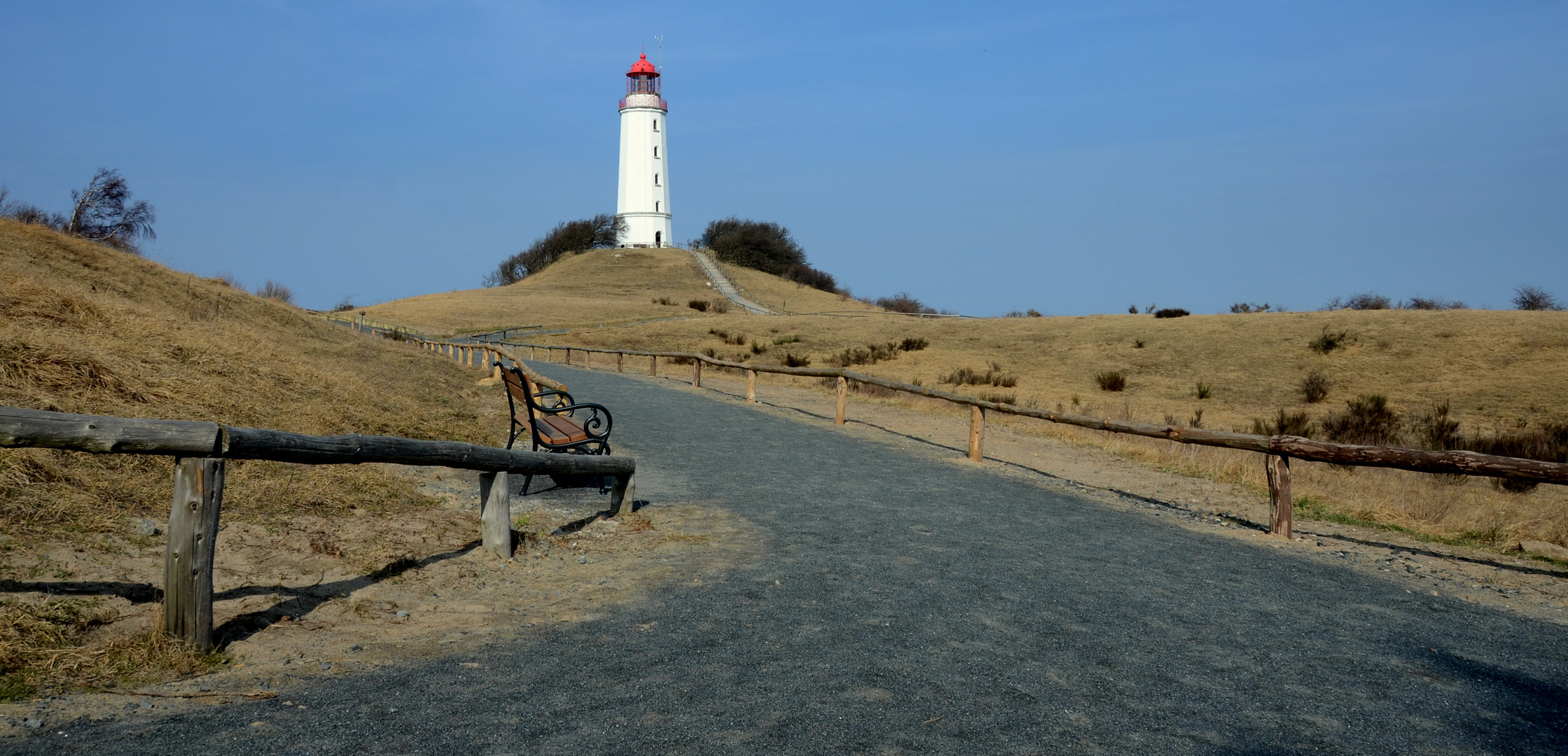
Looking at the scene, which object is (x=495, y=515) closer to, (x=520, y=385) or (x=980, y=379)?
(x=520, y=385)

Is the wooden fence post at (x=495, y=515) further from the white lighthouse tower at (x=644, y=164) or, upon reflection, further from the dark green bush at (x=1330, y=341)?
the white lighthouse tower at (x=644, y=164)

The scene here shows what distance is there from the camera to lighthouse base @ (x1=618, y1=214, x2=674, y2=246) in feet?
293

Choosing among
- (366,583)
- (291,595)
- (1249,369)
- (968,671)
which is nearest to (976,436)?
(968,671)

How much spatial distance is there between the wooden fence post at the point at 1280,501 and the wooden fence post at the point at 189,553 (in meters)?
7.46

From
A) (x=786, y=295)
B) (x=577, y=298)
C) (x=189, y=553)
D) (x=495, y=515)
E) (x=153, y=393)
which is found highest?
(x=786, y=295)

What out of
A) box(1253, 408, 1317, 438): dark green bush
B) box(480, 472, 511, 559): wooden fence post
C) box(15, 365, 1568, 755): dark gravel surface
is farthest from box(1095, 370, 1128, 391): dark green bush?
box(480, 472, 511, 559): wooden fence post

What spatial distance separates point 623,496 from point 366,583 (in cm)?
255

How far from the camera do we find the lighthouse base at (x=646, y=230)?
293 ft

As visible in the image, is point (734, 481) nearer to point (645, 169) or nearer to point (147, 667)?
point (147, 667)

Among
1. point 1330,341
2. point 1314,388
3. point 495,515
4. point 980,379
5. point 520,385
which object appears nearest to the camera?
point 495,515

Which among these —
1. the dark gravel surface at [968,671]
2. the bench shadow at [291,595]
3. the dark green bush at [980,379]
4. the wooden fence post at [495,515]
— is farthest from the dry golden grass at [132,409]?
the dark green bush at [980,379]

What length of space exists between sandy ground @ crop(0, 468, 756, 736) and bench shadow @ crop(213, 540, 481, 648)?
0.03ft

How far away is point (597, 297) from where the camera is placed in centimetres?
7462

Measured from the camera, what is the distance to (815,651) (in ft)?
15.0
